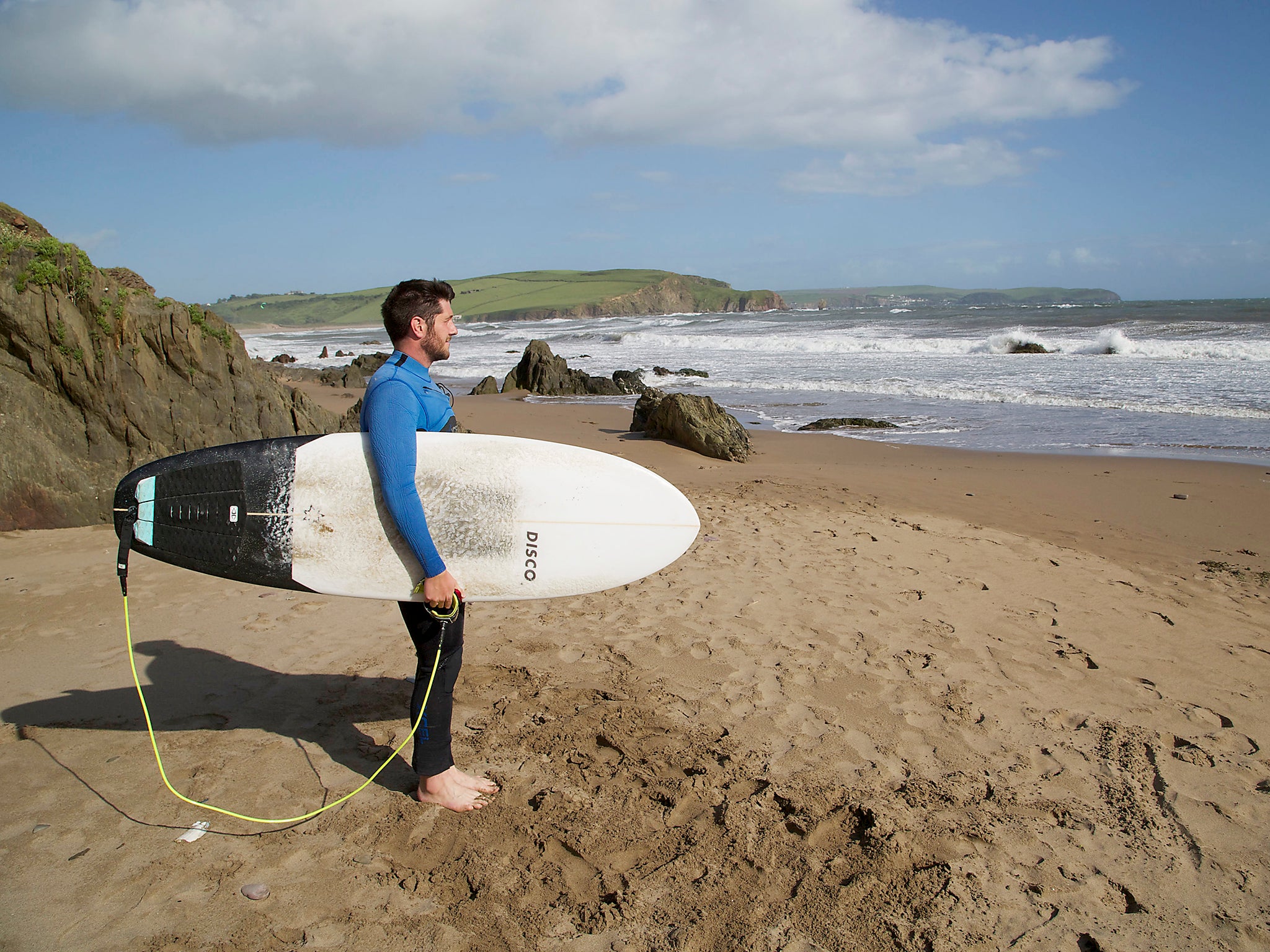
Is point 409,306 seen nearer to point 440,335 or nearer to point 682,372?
point 440,335

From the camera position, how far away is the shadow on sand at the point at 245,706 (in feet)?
9.52

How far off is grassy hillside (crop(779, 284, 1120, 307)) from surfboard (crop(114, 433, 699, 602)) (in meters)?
116

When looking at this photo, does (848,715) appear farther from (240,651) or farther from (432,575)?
(240,651)

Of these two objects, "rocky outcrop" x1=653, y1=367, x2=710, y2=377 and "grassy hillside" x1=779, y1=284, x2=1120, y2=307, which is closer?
"rocky outcrop" x1=653, y1=367, x2=710, y2=377

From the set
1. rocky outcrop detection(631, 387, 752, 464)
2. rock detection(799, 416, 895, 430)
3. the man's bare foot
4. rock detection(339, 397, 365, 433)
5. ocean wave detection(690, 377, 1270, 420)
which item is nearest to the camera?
the man's bare foot

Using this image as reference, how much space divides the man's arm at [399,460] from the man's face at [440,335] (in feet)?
0.76

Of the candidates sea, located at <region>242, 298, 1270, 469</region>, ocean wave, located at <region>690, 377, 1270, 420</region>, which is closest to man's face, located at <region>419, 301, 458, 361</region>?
sea, located at <region>242, 298, 1270, 469</region>

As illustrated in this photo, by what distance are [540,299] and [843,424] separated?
82.8 m

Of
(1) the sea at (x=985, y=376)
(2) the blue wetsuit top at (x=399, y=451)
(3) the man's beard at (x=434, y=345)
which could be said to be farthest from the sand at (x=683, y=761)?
(1) the sea at (x=985, y=376)

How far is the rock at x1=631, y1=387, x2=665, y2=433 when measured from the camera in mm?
10383

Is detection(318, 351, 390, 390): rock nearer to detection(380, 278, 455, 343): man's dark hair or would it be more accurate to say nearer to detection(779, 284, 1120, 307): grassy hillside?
detection(380, 278, 455, 343): man's dark hair

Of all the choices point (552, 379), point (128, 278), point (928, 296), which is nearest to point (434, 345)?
point (128, 278)

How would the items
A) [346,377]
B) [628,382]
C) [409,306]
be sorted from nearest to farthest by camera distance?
[409,306] → [628,382] → [346,377]

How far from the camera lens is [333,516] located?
2562mm
